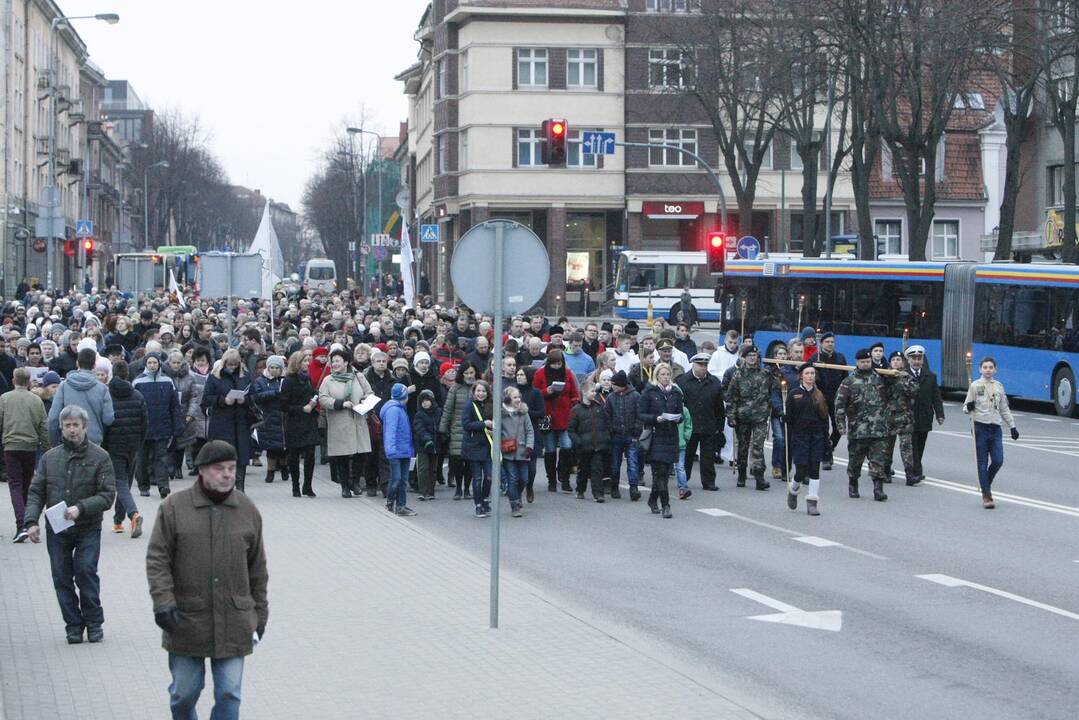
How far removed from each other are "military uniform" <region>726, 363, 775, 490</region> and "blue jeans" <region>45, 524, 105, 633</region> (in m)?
10.4

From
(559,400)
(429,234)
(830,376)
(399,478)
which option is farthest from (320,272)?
(399,478)

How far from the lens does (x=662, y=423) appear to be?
17156 millimetres

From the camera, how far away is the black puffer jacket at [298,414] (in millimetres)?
18750

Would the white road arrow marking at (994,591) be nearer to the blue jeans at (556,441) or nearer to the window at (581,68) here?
the blue jeans at (556,441)

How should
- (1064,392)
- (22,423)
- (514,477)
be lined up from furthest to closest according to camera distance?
(1064,392)
(514,477)
(22,423)

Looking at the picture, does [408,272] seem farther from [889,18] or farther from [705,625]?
[705,625]

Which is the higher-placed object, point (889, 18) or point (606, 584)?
point (889, 18)

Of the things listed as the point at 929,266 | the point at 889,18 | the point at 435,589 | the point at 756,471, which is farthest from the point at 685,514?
the point at 889,18

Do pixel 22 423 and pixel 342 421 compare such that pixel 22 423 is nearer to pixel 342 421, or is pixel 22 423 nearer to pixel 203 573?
pixel 342 421

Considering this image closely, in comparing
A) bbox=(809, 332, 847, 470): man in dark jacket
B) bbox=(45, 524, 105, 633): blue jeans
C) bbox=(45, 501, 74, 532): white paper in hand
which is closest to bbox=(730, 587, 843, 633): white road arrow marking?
bbox=(45, 524, 105, 633): blue jeans

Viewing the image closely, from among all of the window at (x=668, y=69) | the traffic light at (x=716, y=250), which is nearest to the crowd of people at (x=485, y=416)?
the traffic light at (x=716, y=250)

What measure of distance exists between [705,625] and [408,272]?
25883 mm

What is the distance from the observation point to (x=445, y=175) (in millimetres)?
69938

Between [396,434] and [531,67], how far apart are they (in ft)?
169
